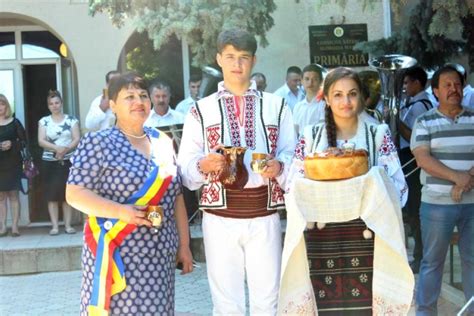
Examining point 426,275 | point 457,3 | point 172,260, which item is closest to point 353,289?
point 172,260

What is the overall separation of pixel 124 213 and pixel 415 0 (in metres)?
4.37

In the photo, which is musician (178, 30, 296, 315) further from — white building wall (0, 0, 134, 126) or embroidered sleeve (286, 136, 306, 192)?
white building wall (0, 0, 134, 126)

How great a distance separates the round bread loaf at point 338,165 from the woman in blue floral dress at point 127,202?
2.66 feet

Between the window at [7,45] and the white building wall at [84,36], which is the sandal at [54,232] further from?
the window at [7,45]

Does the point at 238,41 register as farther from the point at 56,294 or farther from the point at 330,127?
the point at 56,294

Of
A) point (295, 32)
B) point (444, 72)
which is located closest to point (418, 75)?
point (444, 72)

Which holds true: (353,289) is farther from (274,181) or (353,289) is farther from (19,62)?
(19,62)

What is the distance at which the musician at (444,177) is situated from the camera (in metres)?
5.19

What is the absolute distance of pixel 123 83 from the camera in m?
3.87

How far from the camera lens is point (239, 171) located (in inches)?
149

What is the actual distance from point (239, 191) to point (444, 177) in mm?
1898

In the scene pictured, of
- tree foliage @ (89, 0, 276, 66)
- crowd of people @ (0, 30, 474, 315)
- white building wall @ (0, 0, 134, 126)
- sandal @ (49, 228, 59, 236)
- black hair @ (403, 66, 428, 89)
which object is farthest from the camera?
white building wall @ (0, 0, 134, 126)

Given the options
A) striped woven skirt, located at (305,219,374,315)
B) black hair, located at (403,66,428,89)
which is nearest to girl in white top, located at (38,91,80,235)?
black hair, located at (403,66,428,89)

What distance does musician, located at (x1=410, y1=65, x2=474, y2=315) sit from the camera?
17.0 feet
